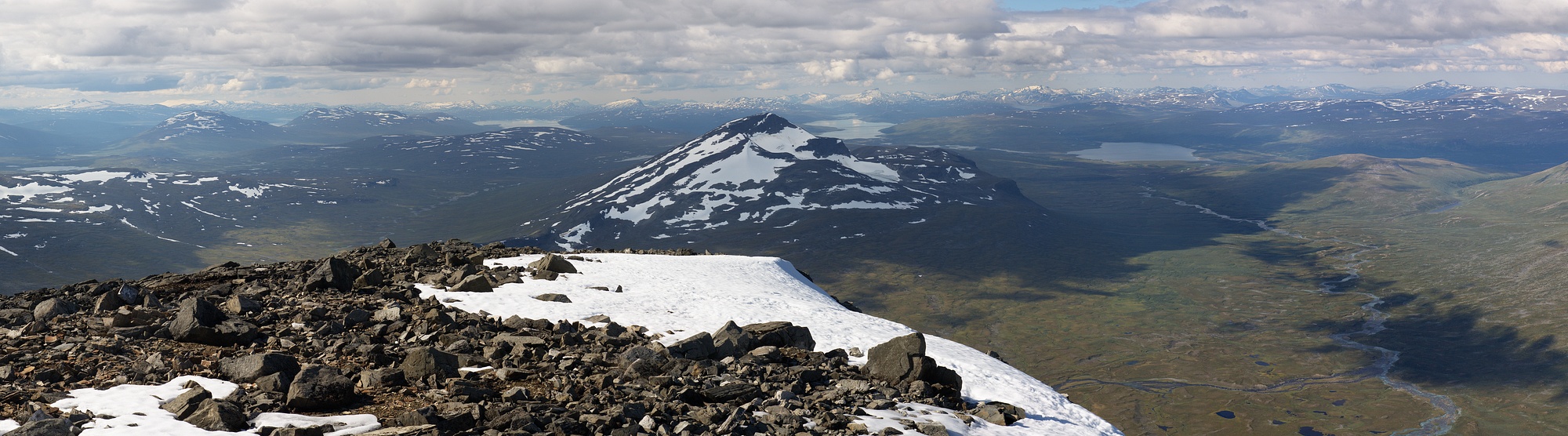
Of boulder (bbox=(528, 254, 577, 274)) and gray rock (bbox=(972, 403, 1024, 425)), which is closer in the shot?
gray rock (bbox=(972, 403, 1024, 425))

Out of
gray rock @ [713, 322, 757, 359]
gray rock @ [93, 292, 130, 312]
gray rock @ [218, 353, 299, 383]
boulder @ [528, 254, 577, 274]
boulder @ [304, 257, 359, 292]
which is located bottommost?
boulder @ [528, 254, 577, 274]

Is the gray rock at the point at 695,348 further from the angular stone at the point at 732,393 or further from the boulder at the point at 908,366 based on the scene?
the boulder at the point at 908,366

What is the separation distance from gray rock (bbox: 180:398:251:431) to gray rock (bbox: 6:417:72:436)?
191 cm

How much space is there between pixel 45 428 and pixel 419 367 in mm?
7437

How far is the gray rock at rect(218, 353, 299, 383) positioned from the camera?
20266 mm

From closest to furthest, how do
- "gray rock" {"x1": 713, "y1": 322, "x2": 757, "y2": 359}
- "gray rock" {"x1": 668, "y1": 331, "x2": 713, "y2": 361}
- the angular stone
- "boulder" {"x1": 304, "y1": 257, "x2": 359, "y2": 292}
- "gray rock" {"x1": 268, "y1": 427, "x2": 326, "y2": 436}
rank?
"gray rock" {"x1": 268, "y1": 427, "x2": 326, "y2": 436}
the angular stone
"gray rock" {"x1": 668, "y1": 331, "x2": 713, "y2": 361}
"gray rock" {"x1": 713, "y1": 322, "x2": 757, "y2": 359}
"boulder" {"x1": 304, "y1": 257, "x2": 359, "y2": 292}

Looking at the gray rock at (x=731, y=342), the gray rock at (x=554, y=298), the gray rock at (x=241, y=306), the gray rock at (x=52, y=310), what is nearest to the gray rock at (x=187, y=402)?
the gray rock at (x=241, y=306)

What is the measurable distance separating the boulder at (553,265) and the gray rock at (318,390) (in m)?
→ 22.4

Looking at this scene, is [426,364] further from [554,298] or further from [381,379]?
[554,298]

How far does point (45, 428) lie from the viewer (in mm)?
15742

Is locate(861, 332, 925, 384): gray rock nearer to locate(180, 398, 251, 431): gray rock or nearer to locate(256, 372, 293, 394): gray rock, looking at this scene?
locate(256, 372, 293, 394): gray rock

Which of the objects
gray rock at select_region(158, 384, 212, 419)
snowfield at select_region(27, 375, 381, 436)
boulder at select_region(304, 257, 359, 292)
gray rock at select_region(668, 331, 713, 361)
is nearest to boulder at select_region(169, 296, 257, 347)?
snowfield at select_region(27, 375, 381, 436)

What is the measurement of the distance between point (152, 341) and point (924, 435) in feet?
70.4

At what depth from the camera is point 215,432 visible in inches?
661
